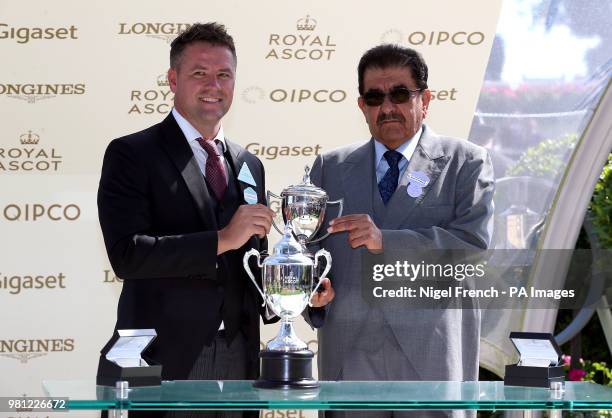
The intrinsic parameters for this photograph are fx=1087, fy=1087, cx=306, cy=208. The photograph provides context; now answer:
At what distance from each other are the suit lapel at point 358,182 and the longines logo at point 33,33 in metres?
1.87

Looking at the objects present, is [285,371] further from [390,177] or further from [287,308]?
[390,177]

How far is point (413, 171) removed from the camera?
4.00 m

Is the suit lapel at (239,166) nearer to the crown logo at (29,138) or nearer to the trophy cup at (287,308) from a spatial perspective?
A: the trophy cup at (287,308)

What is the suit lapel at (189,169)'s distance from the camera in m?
3.81

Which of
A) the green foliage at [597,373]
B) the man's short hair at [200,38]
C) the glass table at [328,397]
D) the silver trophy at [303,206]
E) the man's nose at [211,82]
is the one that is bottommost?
the green foliage at [597,373]

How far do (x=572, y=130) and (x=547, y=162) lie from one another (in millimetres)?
210

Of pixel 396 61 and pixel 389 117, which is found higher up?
pixel 396 61

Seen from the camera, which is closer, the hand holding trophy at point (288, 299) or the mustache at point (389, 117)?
the hand holding trophy at point (288, 299)

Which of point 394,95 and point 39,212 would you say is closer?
point 394,95

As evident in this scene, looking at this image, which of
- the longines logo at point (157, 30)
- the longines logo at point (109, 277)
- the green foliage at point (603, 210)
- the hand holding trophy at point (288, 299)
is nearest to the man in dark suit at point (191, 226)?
the hand holding trophy at point (288, 299)

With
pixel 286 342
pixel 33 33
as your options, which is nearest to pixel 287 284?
pixel 286 342

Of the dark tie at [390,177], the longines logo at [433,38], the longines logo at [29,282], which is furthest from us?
the longines logo at [433,38]

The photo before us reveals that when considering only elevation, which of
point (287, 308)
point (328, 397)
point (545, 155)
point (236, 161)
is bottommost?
point (328, 397)

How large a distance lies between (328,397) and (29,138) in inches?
111
